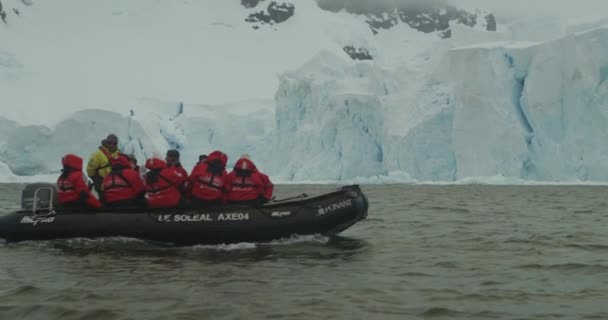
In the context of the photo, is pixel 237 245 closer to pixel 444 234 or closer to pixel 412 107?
pixel 444 234

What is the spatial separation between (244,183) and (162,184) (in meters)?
1.19

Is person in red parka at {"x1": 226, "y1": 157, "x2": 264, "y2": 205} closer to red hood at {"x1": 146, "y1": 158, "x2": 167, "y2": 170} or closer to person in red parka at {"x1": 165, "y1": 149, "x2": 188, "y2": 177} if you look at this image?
person in red parka at {"x1": 165, "y1": 149, "x2": 188, "y2": 177}

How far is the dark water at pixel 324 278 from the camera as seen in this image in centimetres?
552

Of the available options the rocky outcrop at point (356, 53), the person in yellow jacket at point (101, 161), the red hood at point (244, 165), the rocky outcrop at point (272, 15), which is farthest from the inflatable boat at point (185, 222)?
the rocky outcrop at point (272, 15)

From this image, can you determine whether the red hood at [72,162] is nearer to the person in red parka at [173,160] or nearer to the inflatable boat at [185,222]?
the inflatable boat at [185,222]

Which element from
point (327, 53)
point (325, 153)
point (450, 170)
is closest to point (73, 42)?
point (327, 53)

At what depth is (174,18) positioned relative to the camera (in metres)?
116

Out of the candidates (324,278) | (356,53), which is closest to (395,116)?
(324,278)

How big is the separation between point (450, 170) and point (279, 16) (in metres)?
95.8

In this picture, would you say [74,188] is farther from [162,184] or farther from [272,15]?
[272,15]

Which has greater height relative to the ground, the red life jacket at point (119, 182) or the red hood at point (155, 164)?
the red hood at point (155, 164)

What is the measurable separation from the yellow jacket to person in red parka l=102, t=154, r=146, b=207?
56cm

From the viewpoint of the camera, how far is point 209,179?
9.64 m

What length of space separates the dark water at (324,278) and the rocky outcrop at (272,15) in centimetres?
11643
